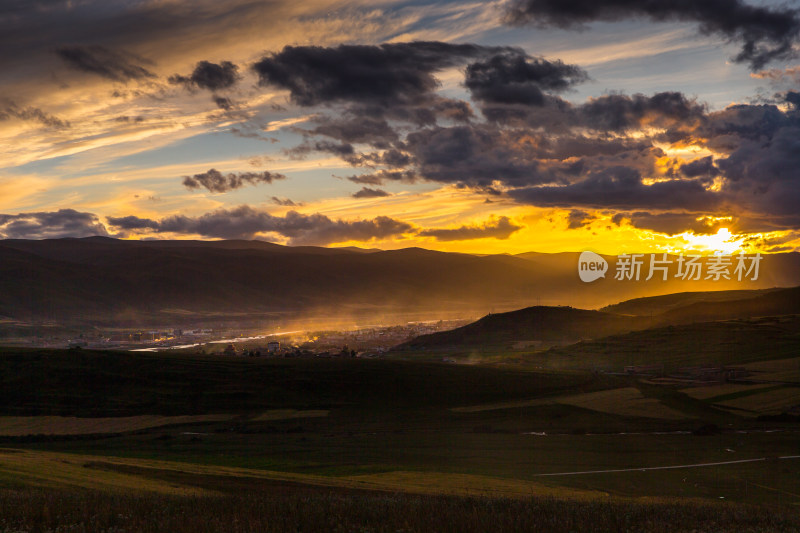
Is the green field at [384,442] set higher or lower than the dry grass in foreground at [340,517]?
lower

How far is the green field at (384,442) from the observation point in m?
26.4

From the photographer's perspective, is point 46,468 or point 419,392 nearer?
point 46,468

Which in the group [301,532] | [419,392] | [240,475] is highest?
[301,532]

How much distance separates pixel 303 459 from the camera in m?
71.9

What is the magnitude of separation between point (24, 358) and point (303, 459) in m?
106

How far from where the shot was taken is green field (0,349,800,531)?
26.4m

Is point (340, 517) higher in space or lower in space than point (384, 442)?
higher

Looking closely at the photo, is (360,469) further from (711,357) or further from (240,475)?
(711,357)

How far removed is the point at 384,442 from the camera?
88.5 metres

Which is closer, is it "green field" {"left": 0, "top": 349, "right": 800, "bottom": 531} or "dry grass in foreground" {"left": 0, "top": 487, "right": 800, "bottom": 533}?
"dry grass in foreground" {"left": 0, "top": 487, "right": 800, "bottom": 533}

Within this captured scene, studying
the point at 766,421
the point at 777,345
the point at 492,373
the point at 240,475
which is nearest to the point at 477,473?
the point at 240,475

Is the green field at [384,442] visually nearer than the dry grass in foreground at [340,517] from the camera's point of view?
No

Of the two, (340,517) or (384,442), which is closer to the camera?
(340,517)

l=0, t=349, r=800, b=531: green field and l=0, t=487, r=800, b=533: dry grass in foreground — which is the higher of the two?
l=0, t=487, r=800, b=533: dry grass in foreground
